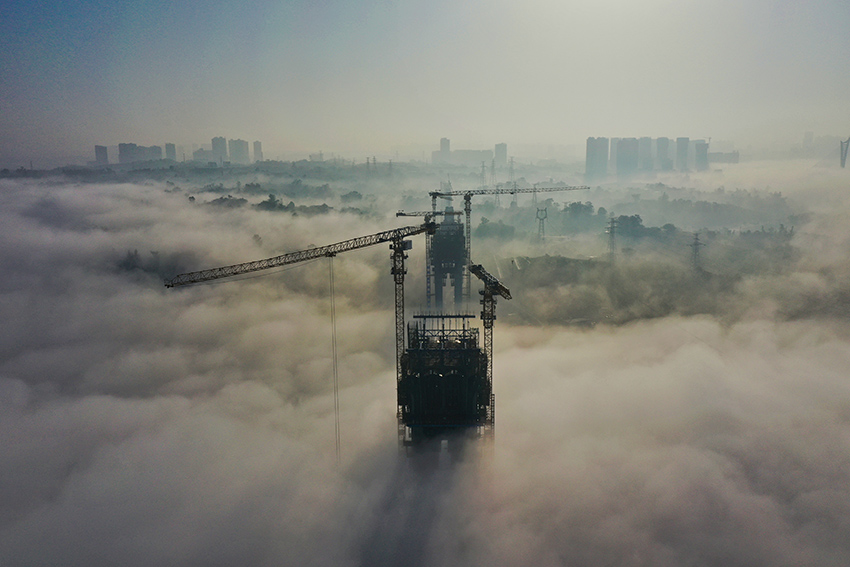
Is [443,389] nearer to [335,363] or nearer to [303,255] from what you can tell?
[303,255]

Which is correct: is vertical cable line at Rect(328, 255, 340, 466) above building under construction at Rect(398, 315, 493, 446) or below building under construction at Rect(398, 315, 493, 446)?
below

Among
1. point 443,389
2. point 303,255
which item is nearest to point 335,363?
point 303,255

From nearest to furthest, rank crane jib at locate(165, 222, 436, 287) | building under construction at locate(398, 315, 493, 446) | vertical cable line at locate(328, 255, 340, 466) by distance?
building under construction at locate(398, 315, 493, 446)
crane jib at locate(165, 222, 436, 287)
vertical cable line at locate(328, 255, 340, 466)

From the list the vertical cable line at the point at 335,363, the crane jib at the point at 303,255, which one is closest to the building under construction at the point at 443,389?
the vertical cable line at the point at 335,363

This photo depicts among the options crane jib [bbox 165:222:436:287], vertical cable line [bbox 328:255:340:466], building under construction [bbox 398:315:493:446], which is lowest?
vertical cable line [bbox 328:255:340:466]

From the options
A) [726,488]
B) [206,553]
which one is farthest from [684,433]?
[206,553]

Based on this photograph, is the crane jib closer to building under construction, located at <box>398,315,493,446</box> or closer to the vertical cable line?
the vertical cable line

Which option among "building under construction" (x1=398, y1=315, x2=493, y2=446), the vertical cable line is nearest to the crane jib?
the vertical cable line

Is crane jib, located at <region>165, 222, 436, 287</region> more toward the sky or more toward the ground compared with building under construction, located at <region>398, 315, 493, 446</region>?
more toward the sky

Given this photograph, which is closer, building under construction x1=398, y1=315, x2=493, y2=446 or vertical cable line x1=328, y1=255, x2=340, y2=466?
building under construction x1=398, y1=315, x2=493, y2=446

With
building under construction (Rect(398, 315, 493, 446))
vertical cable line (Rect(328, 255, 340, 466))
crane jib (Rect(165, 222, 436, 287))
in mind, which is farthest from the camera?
vertical cable line (Rect(328, 255, 340, 466))

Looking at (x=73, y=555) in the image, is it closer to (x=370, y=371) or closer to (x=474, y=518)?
(x=474, y=518)
